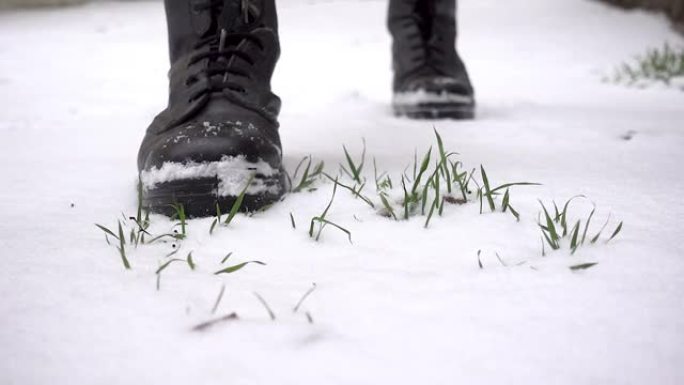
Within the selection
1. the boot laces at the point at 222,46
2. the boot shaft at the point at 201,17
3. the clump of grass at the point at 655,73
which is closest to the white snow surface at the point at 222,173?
the boot laces at the point at 222,46

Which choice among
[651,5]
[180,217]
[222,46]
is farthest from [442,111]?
[651,5]

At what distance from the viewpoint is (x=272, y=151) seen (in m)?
1.09

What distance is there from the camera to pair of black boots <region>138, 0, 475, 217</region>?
102cm

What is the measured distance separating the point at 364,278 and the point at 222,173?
0.37m

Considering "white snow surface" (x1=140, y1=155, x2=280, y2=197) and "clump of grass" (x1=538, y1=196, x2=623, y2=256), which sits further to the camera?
"white snow surface" (x1=140, y1=155, x2=280, y2=197)

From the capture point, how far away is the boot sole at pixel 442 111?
A: 2.04m

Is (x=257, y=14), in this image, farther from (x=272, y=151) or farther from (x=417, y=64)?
(x=417, y=64)

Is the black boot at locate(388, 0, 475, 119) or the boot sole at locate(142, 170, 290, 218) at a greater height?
the black boot at locate(388, 0, 475, 119)

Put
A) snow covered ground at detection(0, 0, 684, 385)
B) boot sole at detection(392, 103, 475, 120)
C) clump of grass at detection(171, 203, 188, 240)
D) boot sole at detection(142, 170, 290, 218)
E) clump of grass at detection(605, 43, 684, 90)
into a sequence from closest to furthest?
1. snow covered ground at detection(0, 0, 684, 385)
2. clump of grass at detection(171, 203, 188, 240)
3. boot sole at detection(142, 170, 290, 218)
4. boot sole at detection(392, 103, 475, 120)
5. clump of grass at detection(605, 43, 684, 90)

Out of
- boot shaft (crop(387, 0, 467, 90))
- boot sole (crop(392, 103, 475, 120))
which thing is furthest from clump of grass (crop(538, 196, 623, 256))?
boot shaft (crop(387, 0, 467, 90))

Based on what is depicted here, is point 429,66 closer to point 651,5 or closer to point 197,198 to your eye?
point 197,198

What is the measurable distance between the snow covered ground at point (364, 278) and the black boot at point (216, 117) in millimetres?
66

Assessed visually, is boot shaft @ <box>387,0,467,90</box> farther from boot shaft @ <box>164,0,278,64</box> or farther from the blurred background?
the blurred background

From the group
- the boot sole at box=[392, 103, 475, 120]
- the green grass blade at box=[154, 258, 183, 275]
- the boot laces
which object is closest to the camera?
the green grass blade at box=[154, 258, 183, 275]
